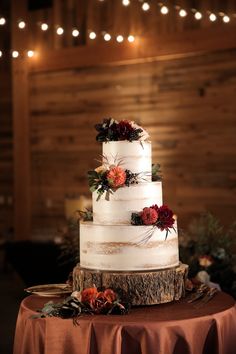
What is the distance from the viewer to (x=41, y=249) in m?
7.37

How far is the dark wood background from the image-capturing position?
8.01 meters

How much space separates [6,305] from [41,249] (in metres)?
0.77

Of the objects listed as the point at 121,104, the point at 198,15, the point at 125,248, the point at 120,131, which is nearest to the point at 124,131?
the point at 120,131

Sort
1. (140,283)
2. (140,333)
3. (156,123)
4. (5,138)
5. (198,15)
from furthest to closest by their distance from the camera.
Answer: (5,138) → (156,123) → (198,15) → (140,283) → (140,333)

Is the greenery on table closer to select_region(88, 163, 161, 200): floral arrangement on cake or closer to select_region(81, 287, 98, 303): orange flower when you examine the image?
select_region(88, 163, 161, 200): floral arrangement on cake

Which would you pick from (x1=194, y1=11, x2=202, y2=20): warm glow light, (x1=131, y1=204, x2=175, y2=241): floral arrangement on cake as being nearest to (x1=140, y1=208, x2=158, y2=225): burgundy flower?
(x1=131, y1=204, x2=175, y2=241): floral arrangement on cake

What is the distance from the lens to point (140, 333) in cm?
342

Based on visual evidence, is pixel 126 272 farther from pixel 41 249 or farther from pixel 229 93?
pixel 229 93

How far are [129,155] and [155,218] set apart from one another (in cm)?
43

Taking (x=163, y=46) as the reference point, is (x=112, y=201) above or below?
below

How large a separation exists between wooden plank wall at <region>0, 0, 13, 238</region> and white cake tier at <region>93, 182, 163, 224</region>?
6.39 metres

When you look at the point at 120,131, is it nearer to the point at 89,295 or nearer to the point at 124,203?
the point at 124,203

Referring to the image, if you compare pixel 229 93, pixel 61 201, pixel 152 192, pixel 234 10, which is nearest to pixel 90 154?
pixel 61 201

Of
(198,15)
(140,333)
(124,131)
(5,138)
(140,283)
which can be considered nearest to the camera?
(140,333)
